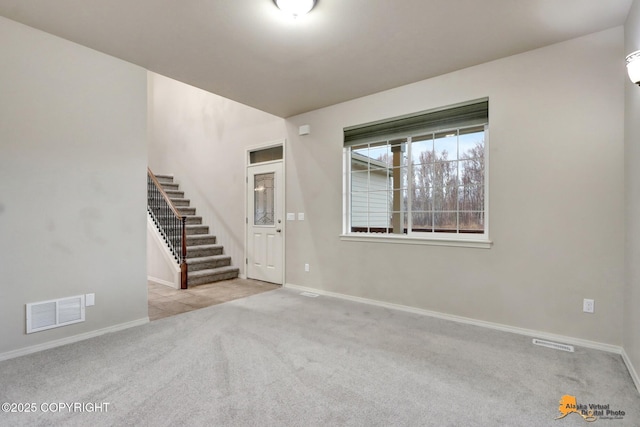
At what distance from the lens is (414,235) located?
3801 mm

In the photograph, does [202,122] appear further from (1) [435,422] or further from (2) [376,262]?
(1) [435,422]

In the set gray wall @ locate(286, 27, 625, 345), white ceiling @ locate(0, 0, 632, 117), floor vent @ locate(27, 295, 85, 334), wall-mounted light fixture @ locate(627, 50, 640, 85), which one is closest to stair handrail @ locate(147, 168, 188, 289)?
floor vent @ locate(27, 295, 85, 334)

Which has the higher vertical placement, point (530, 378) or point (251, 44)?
point (251, 44)

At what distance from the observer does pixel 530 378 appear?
223 centimetres

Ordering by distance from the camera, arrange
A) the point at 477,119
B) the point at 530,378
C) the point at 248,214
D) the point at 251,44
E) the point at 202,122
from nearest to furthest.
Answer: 1. the point at 530,378
2. the point at 251,44
3. the point at 477,119
4. the point at 248,214
5. the point at 202,122

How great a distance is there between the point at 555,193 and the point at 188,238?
5.38 m

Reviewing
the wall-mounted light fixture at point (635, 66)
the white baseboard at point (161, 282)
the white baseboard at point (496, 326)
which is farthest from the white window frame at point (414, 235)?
the white baseboard at point (161, 282)

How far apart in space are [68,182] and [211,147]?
3601mm

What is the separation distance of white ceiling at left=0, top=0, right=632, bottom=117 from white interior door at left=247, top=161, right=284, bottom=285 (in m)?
1.92

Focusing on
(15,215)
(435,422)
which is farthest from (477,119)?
(15,215)

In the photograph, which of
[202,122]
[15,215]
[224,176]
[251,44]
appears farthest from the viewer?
[202,122]

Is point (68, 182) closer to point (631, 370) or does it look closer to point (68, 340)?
point (68, 340)

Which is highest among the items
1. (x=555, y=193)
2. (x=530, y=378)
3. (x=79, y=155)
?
(x=79, y=155)

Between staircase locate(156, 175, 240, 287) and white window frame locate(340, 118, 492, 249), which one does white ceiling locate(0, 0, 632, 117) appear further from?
staircase locate(156, 175, 240, 287)
